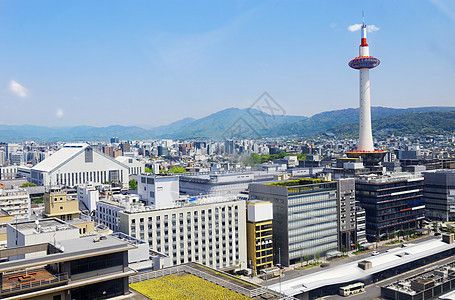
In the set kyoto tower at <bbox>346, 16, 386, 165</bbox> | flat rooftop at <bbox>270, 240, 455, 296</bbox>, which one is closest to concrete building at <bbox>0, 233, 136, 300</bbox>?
flat rooftop at <bbox>270, 240, 455, 296</bbox>

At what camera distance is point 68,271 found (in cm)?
1348

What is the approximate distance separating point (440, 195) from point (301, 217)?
24937mm

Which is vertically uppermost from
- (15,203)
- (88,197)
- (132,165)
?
(132,165)

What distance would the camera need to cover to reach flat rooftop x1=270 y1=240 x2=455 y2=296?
26.6 m

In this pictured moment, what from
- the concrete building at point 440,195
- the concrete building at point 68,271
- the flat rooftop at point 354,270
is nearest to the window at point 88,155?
the concrete building at point 440,195

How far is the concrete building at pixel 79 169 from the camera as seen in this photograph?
7269 centimetres

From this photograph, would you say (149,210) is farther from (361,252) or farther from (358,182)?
(358,182)

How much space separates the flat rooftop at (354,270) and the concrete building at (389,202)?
6348 millimetres

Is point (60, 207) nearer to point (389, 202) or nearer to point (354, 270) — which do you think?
point (354, 270)

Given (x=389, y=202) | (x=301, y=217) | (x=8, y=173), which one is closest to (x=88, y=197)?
(x=301, y=217)

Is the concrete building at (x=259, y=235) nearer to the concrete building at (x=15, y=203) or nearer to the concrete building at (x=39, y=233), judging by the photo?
the concrete building at (x=39, y=233)

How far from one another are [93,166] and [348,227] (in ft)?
173

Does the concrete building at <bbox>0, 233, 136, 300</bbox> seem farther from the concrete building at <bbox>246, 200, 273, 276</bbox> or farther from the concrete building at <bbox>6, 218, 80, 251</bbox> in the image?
the concrete building at <bbox>246, 200, 273, 276</bbox>

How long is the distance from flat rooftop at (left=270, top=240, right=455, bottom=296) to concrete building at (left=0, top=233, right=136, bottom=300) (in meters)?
13.8
